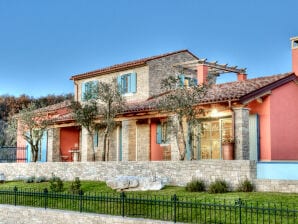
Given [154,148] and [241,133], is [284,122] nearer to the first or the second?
[241,133]

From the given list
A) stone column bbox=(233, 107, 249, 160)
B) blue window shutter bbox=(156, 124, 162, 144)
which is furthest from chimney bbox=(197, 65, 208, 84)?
stone column bbox=(233, 107, 249, 160)

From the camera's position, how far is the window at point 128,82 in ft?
89.1

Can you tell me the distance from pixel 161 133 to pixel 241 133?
658cm

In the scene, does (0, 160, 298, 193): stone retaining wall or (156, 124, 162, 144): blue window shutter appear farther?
(156, 124, 162, 144): blue window shutter

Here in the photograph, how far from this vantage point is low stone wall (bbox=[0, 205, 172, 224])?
13367 mm

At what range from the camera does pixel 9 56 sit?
3219cm

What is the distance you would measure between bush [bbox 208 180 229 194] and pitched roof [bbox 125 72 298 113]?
15.5ft

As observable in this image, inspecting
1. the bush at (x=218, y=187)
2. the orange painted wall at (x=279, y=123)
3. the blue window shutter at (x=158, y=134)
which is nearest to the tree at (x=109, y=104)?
the blue window shutter at (x=158, y=134)

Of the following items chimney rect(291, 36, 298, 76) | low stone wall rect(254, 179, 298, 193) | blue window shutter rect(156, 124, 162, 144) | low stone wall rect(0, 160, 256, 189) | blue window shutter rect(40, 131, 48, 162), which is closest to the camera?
low stone wall rect(254, 179, 298, 193)

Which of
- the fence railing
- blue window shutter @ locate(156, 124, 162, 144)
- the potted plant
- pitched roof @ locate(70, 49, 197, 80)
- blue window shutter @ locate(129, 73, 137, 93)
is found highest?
pitched roof @ locate(70, 49, 197, 80)

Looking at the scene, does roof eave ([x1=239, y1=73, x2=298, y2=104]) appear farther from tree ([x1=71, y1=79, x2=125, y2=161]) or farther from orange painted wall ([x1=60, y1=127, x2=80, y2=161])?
orange painted wall ([x1=60, y1=127, x2=80, y2=161])

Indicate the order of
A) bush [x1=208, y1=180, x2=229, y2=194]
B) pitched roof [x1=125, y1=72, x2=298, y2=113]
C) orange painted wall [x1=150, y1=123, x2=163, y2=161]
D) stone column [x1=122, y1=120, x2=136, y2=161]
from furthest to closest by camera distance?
orange painted wall [x1=150, y1=123, x2=163, y2=161], stone column [x1=122, y1=120, x2=136, y2=161], pitched roof [x1=125, y1=72, x2=298, y2=113], bush [x1=208, y1=180, x2=229, y2=194]

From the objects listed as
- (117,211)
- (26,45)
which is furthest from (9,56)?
(117,211)

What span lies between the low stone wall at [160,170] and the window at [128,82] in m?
6.52
